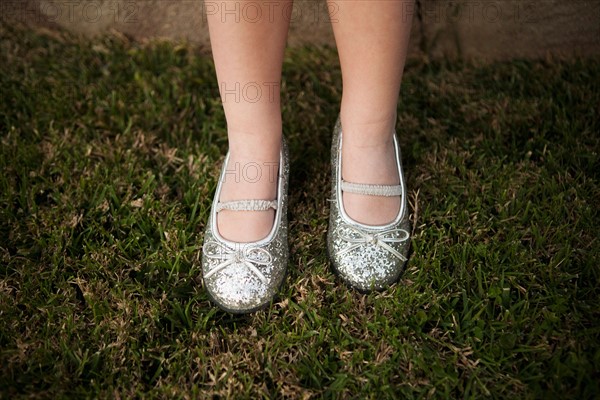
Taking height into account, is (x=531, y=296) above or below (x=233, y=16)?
below

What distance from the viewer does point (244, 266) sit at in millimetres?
1210

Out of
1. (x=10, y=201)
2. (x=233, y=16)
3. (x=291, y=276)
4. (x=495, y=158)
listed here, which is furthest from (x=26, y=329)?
(x=495, y=158)

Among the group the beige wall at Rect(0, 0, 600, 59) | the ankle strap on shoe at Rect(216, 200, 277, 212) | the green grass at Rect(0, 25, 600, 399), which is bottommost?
the green grass at Rect(0, 25, 600, 399)

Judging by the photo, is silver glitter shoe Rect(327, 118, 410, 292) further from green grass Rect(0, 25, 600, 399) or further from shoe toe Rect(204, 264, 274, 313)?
shoe toe Rect(204, 264, 274, 313)

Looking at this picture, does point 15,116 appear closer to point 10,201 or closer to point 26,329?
point 10,201

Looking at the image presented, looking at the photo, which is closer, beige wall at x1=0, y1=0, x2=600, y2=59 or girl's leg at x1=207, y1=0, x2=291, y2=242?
girl's leg at x1=207, y1=0, x2=291, y2=242

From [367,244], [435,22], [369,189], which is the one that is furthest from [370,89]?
[435,22]

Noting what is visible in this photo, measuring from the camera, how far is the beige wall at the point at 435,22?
5.91 feet

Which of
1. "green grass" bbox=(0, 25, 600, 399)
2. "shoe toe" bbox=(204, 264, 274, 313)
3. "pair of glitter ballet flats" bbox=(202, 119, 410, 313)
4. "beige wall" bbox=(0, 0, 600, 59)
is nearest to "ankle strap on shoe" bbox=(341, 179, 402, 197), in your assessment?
"pair of glitter ballet flats" bbox=(202, 119, 410, 313)

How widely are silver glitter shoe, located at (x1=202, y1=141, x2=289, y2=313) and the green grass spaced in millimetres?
46

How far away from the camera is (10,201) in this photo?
1.42 meters

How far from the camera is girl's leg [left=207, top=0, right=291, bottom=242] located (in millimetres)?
1106

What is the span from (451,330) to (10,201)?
1062mm

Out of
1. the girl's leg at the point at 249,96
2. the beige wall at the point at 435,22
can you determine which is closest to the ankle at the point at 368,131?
the girl's leg at the point at 249,96
